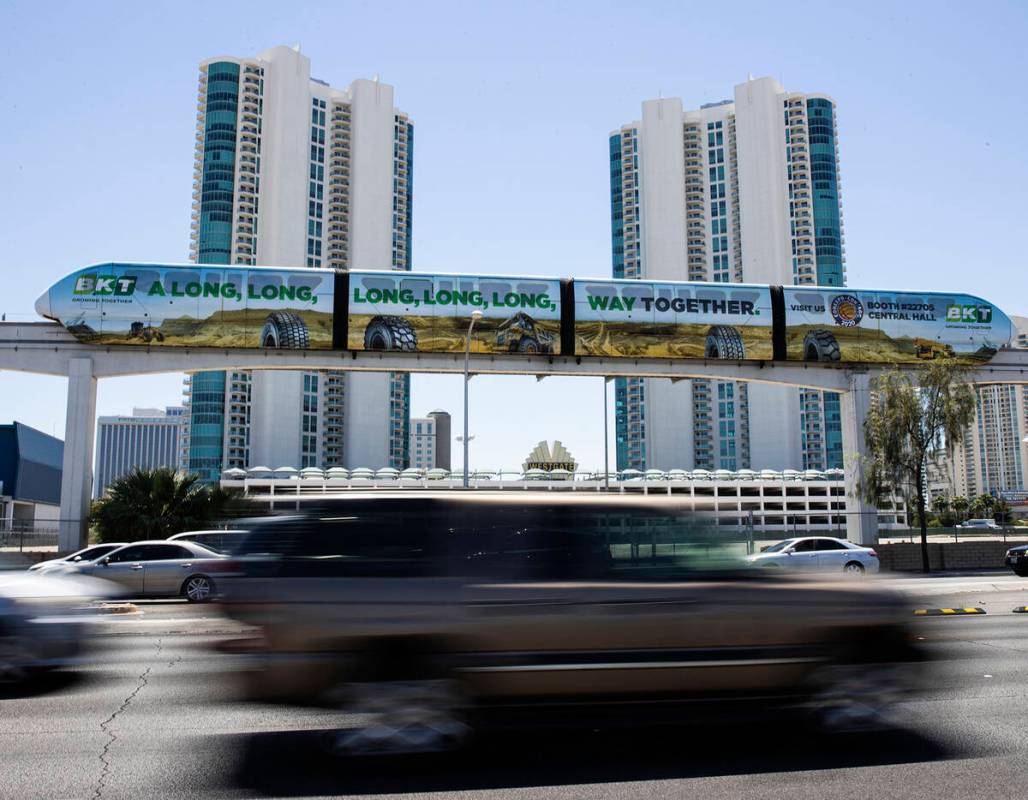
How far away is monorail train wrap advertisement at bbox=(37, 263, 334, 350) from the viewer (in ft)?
94.2

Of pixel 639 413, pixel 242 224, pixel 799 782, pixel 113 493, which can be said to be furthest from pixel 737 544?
pixel 639 413

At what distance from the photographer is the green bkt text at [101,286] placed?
94.1 ft

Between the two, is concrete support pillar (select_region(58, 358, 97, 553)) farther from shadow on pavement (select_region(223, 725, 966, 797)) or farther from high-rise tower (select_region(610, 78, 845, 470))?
high-rise tower (select_region(610, 78, 845, 470))

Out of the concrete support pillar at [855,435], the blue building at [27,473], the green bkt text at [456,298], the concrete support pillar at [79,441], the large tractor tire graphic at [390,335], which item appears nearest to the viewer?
the concrete support pillar at [79,441]

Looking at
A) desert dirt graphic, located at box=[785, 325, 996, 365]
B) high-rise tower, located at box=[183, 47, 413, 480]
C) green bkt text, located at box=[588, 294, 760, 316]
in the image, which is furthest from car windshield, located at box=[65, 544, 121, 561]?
high-rise tower, located at box=[183, 47, 413, 480]

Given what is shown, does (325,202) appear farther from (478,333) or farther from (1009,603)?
(1009,603)

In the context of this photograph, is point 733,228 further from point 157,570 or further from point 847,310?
point 157,570

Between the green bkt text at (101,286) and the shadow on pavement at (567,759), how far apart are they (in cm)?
2550

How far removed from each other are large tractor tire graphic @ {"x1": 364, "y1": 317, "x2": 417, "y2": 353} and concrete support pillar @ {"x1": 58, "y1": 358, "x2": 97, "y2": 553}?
913 centimetres

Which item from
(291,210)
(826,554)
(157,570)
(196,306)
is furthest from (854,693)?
(291,210)

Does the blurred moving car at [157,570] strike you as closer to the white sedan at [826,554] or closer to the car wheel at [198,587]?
the car wheel at [198,587]

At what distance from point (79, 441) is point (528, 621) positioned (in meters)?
27.1

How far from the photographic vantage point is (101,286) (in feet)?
94.2

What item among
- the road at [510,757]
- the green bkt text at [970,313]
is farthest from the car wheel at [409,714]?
the green bkt text at [970,313]
